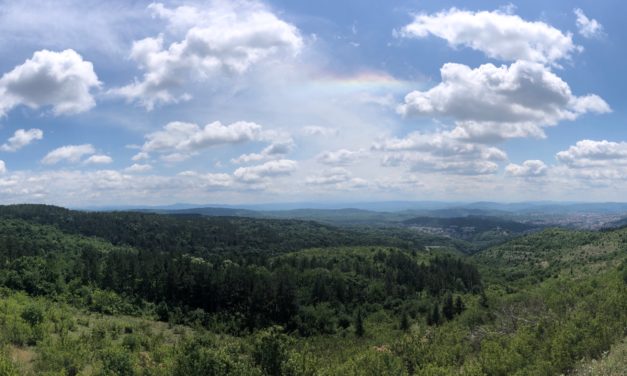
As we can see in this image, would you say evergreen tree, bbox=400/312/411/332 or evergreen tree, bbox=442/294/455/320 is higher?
evergreen tree, bbox=442/294/455/320

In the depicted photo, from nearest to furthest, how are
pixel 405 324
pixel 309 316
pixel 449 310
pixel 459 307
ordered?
pixel 405 324 < pixel 449 310 < pixel 459 307 < pixel 309 316

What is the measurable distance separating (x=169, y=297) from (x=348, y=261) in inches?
3349

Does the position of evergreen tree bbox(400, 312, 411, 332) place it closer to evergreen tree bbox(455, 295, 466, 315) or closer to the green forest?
the green forest

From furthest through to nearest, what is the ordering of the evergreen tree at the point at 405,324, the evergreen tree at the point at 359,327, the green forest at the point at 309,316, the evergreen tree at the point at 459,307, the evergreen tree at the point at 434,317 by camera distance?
the evergreen tree at the point at 459,307 → the evergreen tree at the point at 359,327 → the evergreen tree at the point at 434,317 → the evergreen tree at the point at 405,324 → the green forest at the point at 309,316

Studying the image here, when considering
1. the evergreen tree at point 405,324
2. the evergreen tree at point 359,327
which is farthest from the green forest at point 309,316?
the evergreen tree at point 405,324

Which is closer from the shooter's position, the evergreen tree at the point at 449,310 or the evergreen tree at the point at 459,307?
the evergreen tree at the point at 449,310

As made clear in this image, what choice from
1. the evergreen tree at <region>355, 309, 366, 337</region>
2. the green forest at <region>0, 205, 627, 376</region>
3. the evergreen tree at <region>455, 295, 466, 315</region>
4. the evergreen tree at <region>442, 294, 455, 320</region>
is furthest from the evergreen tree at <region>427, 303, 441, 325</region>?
the evergreen tree at <region>355, 309, 366, 337</region>

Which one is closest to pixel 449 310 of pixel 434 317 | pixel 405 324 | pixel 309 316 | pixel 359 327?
pixel 434 317

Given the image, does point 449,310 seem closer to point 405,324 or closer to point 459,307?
point 459,307

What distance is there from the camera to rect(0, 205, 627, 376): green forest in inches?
1909

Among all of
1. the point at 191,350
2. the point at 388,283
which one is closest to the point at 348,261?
the point at 388,283

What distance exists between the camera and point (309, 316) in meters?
127

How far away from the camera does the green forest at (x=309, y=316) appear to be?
48.5 meters

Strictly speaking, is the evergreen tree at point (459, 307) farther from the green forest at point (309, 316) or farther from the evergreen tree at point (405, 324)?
the evergreen tree at point (405, 324)
